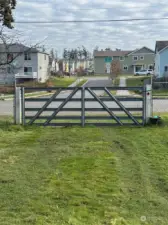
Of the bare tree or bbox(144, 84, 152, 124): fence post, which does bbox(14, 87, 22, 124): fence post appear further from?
bbox(144, 84, 152, 124): fence post

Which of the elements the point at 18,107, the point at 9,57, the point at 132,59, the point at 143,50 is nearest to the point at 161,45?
the point at 143,50

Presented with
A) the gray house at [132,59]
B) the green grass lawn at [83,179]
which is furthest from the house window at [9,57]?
the gray house at [132,59]

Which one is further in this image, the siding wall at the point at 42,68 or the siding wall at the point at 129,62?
the siding wall at the point at 129,62

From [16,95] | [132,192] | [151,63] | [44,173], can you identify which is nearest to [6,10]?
[16,95]

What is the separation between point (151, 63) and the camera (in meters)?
91.1

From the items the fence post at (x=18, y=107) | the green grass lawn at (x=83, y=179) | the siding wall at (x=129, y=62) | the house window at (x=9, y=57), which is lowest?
the green grass lawn at (x=83, y=179)

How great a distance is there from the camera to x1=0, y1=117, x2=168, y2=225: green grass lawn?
13.9ft

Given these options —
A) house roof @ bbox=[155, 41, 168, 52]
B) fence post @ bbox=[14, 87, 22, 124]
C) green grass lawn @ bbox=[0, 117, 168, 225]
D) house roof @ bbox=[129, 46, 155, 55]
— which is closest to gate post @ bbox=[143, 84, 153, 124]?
green grass lawn @ bbox=[0, 117, 168, 225]

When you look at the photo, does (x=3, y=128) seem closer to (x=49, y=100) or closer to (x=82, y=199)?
(x=49, y=100)

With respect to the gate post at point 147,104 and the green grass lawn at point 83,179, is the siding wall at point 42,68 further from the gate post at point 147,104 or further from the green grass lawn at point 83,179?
the green grass lawn at point 83,179

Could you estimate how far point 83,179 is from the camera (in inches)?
221

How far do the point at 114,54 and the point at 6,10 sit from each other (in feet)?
294

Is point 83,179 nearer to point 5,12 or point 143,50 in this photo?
point 5,12

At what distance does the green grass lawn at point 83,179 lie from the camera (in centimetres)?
423
